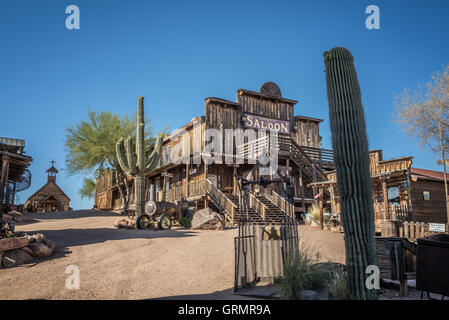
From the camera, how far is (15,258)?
8039 mm

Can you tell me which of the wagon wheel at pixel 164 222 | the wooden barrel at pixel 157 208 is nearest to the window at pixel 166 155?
the wooden barrel at pixel 157 208

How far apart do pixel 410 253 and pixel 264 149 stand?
48.7 ft

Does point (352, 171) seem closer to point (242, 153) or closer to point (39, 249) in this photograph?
point (39, 249)

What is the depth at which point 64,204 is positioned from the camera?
129ft

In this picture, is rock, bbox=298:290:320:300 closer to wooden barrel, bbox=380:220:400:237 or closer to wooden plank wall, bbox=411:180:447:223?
wooden barrel, bbox=380:220:400:237

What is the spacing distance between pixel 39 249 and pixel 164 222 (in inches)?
284

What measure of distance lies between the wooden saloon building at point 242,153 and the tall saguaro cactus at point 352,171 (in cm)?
1197

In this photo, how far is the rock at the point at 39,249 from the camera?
8633mm

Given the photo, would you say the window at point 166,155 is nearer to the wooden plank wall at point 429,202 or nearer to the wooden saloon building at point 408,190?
the wooden saloon building at point 408,190

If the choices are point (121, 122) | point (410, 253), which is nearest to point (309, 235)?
point (410, 253)

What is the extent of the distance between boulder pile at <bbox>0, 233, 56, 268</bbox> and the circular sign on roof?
20783 millimetres

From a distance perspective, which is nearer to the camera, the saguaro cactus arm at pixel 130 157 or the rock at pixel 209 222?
the rock at pixel 209 222

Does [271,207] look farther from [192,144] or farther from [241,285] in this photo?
[241,285]

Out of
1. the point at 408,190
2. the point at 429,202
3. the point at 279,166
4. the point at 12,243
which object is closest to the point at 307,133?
the point at 279,166
